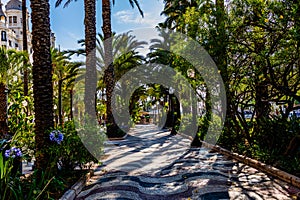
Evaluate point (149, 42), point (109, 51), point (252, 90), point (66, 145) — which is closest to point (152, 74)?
point (149, 42)

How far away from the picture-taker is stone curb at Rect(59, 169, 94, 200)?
211 inches

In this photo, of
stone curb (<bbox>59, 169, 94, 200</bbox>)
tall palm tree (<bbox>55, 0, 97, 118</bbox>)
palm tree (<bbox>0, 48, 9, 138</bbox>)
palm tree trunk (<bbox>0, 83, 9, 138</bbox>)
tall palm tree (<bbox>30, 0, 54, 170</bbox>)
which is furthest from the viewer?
tall palm tree (<bbox>55, 0, 97, 118</bbox>)

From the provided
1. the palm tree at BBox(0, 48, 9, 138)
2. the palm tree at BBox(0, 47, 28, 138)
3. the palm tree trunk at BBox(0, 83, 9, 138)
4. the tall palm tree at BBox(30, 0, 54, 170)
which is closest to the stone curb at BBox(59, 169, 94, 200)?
the tall palm tree at BBox(30, 0, 54, 170)

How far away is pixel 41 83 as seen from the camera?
6289 millimetres

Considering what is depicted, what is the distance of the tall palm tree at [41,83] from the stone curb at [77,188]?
0.73 metres

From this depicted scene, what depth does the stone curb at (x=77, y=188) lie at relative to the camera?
5355 millimetres

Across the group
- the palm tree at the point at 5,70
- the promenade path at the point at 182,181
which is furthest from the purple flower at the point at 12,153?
the palm tree at the point at 5,70

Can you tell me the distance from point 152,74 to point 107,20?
10.8 m

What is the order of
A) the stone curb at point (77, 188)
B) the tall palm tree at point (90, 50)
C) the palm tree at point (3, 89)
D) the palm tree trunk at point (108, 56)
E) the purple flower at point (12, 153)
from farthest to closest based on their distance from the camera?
1. the palm tree trunk at point (108, 56)
2. the tall palm tree at point (90, 50)
3. the palm tree at point (3, 89)
4. the stone curb at point (77, 188)
5. the purple flower at point (12, 153)

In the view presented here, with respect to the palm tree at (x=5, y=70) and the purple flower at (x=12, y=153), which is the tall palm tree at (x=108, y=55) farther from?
the purple flower at (x=12, y=153)

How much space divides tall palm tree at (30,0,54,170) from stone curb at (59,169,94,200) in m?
0.73

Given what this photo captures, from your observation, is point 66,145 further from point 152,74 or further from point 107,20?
point 152,74

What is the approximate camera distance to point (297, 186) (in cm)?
586

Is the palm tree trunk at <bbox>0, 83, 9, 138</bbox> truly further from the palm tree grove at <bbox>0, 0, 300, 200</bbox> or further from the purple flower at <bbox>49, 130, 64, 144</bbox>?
the purple flower at <bbox>49, 130, 64, 144</bbox>
